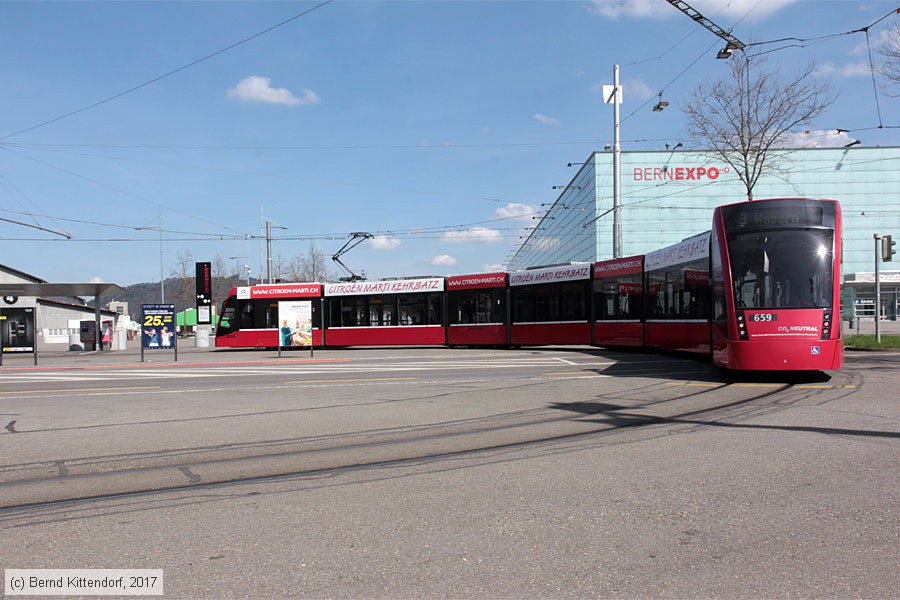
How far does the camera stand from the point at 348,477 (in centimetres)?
658

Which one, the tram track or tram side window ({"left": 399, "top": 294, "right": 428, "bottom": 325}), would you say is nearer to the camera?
the tram track

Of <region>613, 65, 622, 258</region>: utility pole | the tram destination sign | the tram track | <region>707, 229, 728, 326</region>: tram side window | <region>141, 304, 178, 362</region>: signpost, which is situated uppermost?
<region>613, 65, 622, 258</region>: utility pole

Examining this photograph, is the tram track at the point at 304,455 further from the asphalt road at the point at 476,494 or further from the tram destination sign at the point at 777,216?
the tram destination sign at the point at 777,216

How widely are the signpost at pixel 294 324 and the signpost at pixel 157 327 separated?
14.3 ft

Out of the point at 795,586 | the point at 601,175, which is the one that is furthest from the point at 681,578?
the point at 601,175

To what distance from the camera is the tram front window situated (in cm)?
1264

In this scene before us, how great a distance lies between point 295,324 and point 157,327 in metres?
5.71

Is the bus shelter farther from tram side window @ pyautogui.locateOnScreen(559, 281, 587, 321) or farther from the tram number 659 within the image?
the tram number 659

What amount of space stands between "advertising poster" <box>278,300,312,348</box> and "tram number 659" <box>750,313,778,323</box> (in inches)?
743

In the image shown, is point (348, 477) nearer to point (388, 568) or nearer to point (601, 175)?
point (388, 568)

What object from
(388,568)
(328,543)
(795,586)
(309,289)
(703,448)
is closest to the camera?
(795,586)

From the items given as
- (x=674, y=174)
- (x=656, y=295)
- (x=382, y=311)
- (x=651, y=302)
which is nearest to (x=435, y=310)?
(x=382, y=311)

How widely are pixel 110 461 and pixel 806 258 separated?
1211 cm

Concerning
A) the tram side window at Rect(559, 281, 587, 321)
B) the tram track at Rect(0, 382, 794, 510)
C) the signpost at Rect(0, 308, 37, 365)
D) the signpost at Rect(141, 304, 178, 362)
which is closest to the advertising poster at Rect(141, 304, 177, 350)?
the signpost at Rect(141, 304, 178, 362)
